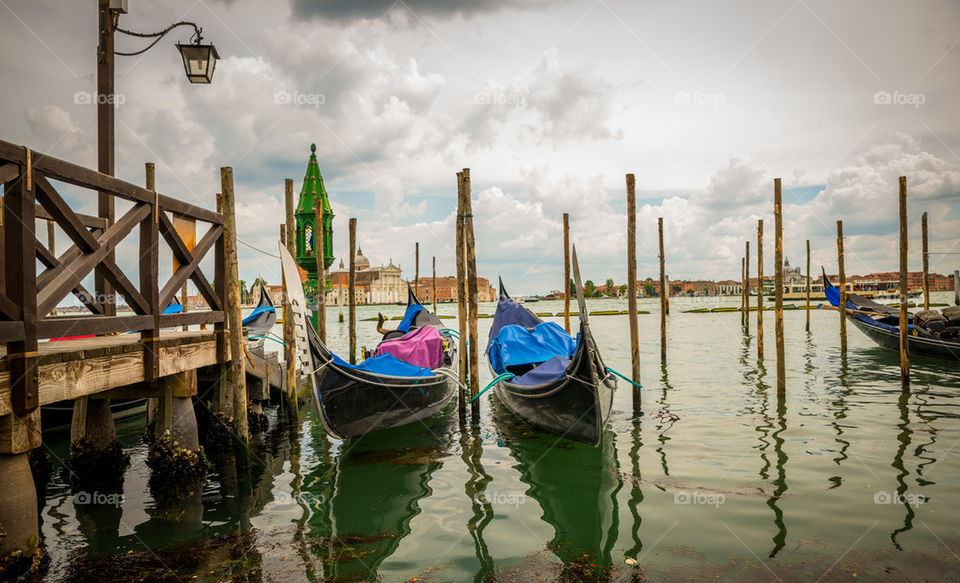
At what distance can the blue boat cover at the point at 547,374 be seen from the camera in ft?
21.4

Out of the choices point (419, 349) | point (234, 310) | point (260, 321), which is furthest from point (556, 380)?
point (260, 321)

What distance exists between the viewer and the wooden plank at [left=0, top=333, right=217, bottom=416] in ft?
10.8

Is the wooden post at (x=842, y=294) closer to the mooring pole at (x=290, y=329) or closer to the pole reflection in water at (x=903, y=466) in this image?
the pole reflection in water at (x=903, y=466)

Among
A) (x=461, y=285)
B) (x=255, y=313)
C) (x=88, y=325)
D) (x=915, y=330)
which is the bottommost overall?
(x=915, y=330)

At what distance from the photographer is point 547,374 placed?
6656 mm

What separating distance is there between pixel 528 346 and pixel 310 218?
6.31m

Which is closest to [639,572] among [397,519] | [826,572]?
[826,572]

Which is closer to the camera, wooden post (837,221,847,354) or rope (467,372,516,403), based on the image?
rope (467,372,516,403)

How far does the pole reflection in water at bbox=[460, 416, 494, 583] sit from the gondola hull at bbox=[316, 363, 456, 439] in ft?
2.53

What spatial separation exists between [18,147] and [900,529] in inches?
240

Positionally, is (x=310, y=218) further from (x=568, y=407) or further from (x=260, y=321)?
(x=568, y=407)

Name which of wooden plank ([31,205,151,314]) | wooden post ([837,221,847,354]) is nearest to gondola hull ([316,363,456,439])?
wooden plank ([31,205,151,314])

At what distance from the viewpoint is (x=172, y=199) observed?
4.88 meters

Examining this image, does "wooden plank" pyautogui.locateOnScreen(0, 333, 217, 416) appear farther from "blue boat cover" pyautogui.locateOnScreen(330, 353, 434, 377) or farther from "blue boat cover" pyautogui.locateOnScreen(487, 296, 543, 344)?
"blue boat cover" pyautogui.locateOnScreen(487, 296, 543, 344)
